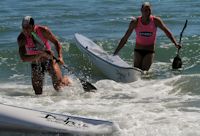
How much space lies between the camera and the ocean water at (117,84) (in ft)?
23.4

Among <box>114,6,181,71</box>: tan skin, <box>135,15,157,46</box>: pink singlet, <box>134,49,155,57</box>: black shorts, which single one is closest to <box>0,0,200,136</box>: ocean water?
<box>114,6,181,71</box>: tan skin

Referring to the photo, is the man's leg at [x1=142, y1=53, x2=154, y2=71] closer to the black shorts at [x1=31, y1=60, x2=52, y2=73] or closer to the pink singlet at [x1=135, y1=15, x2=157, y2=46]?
the pink singlet at [x1=135, y1=15, x2=157, y2=46]

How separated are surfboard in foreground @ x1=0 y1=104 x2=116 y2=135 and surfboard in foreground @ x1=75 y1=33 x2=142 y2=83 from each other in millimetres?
2896

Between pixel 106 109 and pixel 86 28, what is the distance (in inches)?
338

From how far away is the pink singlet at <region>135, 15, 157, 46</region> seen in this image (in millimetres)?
9867

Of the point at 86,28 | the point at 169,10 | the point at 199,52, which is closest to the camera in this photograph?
the point at 199,52

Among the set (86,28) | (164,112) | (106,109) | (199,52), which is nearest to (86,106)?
(106,109)

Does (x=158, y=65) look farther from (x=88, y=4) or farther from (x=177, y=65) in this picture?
(x=88, y=4)

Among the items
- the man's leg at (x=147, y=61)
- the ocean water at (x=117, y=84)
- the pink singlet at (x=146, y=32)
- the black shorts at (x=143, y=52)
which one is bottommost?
the ocean water at (x=117, y=84)

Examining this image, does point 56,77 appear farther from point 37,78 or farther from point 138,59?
point 138,59

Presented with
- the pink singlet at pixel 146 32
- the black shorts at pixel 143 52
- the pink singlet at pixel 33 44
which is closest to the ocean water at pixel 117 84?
the black shorts at pixel 143 52

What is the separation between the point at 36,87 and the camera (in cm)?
874

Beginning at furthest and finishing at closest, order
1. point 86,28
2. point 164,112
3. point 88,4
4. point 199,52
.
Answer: point 88,4
point 86,28
point 199,52
point 164,112

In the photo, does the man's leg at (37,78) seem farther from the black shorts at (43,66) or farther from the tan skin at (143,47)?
the tan skin at (143,47)
